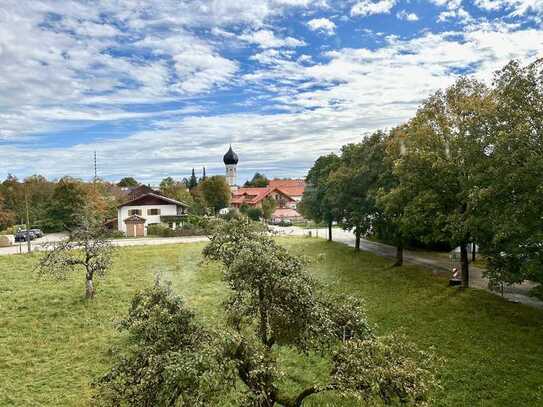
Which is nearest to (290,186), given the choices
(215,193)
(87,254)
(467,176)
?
(215,193)

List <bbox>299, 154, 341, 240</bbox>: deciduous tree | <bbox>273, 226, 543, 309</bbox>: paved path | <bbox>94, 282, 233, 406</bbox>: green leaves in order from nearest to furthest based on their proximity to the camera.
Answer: <bbox>94, 282, 233, 406</bbox>: green leaves, <bbox>273, 226, 543, 309</bbox>: paved path, <bbox>299, 154, 341, 240</bbox>: deciduous tree


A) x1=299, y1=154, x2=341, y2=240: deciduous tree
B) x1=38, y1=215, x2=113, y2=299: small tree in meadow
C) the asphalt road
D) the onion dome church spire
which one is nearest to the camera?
the asphalt road

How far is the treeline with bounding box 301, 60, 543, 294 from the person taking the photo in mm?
13773

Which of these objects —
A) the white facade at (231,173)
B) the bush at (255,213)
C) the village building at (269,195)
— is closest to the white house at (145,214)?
the bush at (255,213)

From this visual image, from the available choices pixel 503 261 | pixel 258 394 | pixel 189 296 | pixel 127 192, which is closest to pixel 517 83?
pixel 503 261

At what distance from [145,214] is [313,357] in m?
42.6

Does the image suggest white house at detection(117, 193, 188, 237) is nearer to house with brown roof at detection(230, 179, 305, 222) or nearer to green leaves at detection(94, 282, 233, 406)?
house with brown roof at detection(230, 179, 305, 222)

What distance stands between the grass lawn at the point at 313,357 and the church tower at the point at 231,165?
213 ft

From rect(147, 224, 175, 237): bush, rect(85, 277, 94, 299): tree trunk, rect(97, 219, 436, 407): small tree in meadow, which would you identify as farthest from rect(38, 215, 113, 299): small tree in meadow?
rect(147, 224, 175, 237): bush

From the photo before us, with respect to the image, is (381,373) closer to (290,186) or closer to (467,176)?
(467,176)

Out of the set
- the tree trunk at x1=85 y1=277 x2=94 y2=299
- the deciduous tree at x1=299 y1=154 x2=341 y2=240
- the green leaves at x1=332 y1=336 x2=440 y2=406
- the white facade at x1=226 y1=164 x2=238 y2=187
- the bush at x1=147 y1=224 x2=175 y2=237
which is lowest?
the tree trunk at x1=85 y1=277 x2=94 y2=299

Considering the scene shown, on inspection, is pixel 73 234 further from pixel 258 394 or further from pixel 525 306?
pixel 525 306

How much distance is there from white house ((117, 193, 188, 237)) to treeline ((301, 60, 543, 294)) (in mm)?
28861

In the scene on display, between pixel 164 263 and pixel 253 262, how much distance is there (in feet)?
80.5
